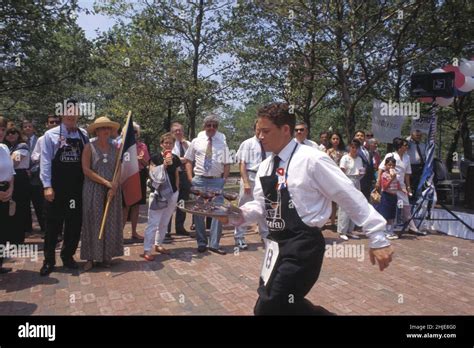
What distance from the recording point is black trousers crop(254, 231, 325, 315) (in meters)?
2.44

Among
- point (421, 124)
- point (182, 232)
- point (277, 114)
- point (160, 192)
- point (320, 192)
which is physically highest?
point (421, 124)

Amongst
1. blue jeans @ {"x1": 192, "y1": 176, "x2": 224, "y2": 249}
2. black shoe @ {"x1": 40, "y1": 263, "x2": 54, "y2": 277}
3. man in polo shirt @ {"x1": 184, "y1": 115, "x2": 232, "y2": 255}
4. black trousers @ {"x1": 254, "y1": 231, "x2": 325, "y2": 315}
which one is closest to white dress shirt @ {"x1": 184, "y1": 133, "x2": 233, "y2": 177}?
man in polo shirt @ {"x1": 184, "y1": 115, "x2": 232, "y2": 255}

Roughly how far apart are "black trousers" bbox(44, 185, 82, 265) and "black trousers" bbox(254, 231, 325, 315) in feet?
11.6

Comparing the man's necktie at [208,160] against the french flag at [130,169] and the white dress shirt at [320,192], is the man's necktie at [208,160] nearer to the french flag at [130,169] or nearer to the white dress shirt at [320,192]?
the french flag at [130,169]

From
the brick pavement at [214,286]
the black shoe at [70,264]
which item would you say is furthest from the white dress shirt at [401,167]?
the black shoe at [70,264]

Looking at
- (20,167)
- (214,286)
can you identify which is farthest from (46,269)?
(20,167)

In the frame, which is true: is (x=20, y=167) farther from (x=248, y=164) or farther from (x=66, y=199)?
(x=248, y=164)

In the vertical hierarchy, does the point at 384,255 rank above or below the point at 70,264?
above

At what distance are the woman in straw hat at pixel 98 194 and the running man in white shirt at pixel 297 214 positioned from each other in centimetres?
316

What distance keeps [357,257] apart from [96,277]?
12.6 ft

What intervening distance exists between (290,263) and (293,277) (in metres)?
0.09

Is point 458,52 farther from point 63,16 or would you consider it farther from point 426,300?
point 63,16

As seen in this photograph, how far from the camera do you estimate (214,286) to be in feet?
15.0

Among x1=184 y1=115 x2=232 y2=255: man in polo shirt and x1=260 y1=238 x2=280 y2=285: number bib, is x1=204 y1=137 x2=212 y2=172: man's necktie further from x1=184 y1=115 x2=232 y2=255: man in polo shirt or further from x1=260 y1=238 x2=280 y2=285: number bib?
x1=260 y1=238 x2=280 y2=285: number bib
